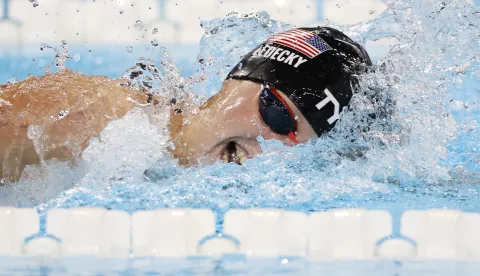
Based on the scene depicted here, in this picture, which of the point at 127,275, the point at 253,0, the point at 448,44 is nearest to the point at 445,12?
the point at 448,44

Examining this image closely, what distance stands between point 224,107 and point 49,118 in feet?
1.95

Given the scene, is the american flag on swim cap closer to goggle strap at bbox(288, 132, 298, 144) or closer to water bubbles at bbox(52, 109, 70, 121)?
goggle strap at bbox(288, 132, 298, 144)

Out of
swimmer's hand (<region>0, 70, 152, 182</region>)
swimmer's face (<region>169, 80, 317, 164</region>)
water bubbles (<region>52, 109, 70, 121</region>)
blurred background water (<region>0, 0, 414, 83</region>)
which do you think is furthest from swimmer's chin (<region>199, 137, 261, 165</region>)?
blurred background water (<region>0, 0, 414, 83</region>)

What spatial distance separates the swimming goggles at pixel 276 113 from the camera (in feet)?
7.45

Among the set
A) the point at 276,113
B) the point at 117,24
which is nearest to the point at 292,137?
the point at 276,113

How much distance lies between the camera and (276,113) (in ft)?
7.45

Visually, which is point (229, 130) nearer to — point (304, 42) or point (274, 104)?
point (274, 104)

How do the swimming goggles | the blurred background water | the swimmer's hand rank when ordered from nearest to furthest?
the swimmer's hand, the swimming goggles, the blurred background water

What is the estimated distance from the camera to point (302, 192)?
2.17 metres

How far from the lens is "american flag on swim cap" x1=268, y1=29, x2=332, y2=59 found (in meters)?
2.36

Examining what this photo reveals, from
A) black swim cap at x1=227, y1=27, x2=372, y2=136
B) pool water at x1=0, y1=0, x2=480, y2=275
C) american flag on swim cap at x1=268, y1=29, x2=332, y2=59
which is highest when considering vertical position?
american flag on swim cap at x1=268, y1=29, x2=332, y2=59

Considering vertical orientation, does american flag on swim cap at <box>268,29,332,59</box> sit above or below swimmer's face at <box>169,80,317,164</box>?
above

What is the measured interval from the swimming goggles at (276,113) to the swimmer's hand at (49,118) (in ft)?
1.59

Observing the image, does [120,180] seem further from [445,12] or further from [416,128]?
[445,12]
